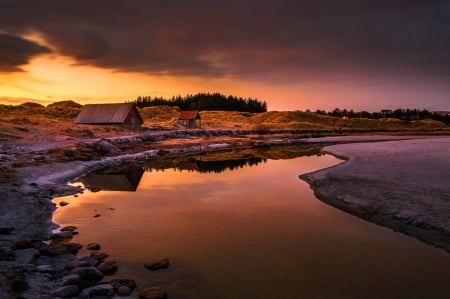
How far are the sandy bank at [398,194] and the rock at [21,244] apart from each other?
1102cm

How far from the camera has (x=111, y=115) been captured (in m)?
61.8

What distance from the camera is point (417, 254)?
1125cm

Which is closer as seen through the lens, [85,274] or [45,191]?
[85,274]

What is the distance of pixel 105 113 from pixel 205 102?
91.2 meters

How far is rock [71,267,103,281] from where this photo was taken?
927 cm

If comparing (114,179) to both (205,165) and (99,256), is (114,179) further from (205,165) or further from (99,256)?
(99,256)

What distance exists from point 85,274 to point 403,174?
1740 centimetres

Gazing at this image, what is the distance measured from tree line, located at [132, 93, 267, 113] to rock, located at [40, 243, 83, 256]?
139 m

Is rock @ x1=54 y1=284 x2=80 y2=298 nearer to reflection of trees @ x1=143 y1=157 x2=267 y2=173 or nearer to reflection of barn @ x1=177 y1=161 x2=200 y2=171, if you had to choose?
reflection of trees @ x1=143 y1=157 x2=267 y2=173

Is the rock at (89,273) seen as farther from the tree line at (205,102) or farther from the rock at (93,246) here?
the tree line at (205,102)

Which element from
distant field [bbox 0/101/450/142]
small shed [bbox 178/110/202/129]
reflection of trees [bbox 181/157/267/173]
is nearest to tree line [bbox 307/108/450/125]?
distant field [bbox 0/101/450/142]

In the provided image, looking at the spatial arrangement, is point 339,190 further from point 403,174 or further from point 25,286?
point 25,286

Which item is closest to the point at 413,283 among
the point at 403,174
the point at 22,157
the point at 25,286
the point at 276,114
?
the point at 25,286

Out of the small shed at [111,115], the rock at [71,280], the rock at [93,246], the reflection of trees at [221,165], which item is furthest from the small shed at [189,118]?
the rock at [71,280]
